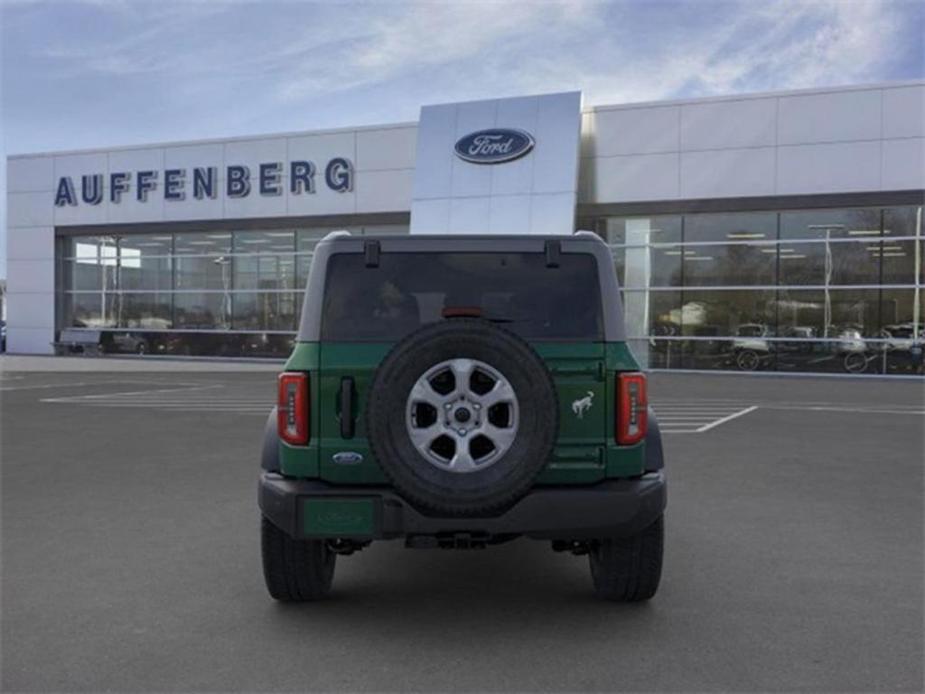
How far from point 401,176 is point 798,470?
20667 millimetres

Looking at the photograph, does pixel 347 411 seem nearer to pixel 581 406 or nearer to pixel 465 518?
pixel 465 518

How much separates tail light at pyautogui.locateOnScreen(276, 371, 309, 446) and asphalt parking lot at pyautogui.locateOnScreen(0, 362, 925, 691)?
3.22 ft

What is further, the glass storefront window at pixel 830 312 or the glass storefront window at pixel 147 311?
the glass storefront window at pixel 147 311

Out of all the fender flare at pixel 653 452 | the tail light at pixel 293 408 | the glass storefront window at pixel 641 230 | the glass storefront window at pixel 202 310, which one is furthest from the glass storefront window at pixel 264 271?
the fender flare at pixel 653 452

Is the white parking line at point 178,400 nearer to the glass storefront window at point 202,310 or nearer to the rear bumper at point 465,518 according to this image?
the rear bumper at point 465,518

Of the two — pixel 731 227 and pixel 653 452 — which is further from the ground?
pixel 731 227

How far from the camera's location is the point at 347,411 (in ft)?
13.8

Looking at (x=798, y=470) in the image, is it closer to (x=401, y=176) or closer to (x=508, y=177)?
(x=508, y=177)

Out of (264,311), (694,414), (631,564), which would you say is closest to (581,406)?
(631,564)

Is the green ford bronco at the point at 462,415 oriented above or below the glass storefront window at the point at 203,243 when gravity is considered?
below

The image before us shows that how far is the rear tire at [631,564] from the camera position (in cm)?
459

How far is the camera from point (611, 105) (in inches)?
996

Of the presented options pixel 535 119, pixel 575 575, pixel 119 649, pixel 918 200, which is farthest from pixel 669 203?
pixel 119 649

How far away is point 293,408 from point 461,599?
1.52 metres
